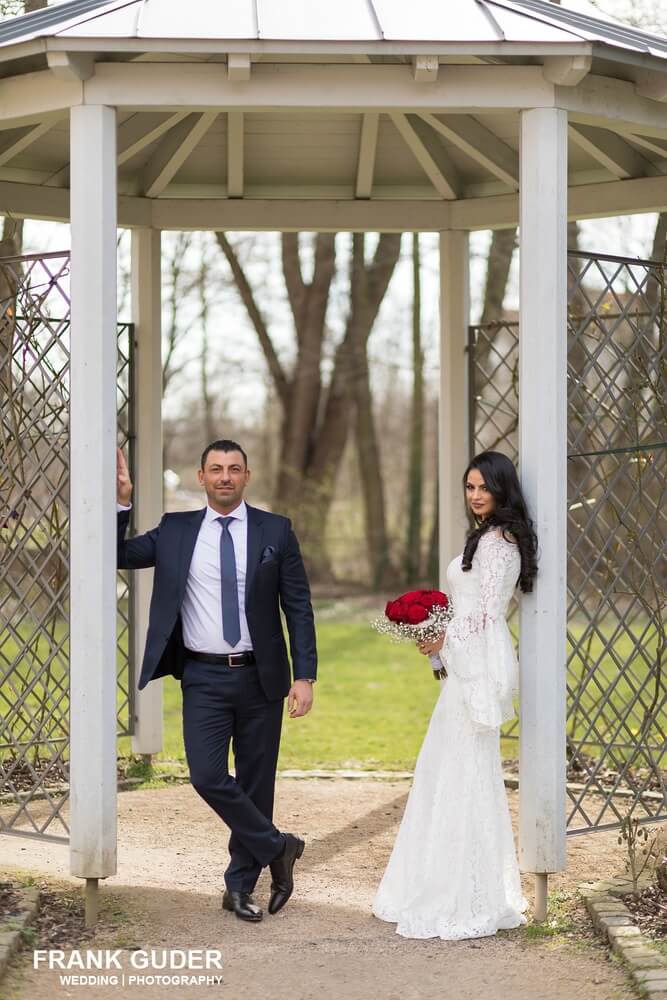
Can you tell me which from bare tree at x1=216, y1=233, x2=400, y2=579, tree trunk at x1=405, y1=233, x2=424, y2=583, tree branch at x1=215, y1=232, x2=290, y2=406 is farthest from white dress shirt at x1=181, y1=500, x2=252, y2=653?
tree trunk at x1=405, y1=233, x2=424, y2=583

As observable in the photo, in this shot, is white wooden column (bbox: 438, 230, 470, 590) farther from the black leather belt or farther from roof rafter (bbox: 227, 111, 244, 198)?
the black leather belt

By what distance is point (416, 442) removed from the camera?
20.9m

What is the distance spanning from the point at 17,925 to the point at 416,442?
1669 centimetres

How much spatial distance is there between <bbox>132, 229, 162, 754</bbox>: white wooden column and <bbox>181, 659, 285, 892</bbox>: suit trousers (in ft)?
7.98

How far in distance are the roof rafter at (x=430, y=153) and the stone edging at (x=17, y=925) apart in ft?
13.3

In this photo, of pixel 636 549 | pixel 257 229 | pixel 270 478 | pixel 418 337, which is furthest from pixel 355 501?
pixel 636 549

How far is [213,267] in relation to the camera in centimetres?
1980

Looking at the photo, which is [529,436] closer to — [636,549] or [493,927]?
[636,549]

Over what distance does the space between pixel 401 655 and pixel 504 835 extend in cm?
1020

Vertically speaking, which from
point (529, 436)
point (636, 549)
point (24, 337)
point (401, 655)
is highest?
point (24, 337)

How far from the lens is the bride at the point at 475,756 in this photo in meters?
4.70

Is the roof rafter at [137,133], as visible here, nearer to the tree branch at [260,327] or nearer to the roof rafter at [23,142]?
the roof rafter at [23,142]

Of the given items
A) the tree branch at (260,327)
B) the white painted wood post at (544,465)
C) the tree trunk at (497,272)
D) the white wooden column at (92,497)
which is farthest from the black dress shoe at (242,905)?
the tree branch at (260,327)

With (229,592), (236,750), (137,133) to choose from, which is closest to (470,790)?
(236,750)
